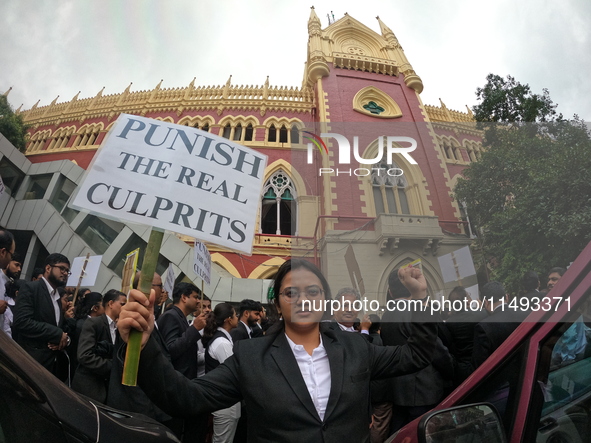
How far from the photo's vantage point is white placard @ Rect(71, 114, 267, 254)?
1.52 m

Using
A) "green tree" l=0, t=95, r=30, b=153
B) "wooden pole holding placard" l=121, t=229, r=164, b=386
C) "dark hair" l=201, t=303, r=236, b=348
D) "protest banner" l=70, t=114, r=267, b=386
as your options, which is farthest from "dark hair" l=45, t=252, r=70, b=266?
"green tree" l=0, t=95, r=30, b=153

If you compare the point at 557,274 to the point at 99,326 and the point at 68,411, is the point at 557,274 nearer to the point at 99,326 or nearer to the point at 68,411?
the point at 68,411

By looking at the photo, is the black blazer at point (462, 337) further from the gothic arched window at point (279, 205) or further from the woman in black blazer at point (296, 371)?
the gothic arched window at point (279, 205)

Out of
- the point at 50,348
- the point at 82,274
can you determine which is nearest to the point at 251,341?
the point at 50,348

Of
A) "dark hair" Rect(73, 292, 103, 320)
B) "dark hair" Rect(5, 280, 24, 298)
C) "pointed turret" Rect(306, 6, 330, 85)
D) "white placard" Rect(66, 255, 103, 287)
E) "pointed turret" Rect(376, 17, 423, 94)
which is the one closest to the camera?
"dark hair" Rect(5, 280, 24, 298)

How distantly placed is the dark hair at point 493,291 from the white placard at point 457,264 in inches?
5.7

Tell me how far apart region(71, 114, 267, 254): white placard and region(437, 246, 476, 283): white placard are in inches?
59.4

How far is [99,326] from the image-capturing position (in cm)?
274

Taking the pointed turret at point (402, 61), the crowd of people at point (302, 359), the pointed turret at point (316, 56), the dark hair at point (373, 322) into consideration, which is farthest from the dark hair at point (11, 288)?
the pointed turret at point (316, 56)

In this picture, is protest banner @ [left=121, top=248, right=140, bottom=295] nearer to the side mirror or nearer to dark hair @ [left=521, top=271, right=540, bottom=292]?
the side mirror

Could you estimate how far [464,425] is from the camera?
1.08 meters

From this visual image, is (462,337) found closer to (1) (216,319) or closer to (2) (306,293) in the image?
(2) (306,293)

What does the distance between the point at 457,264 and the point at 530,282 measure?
0.55 m

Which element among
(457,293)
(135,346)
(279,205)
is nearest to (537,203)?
(457,293)
